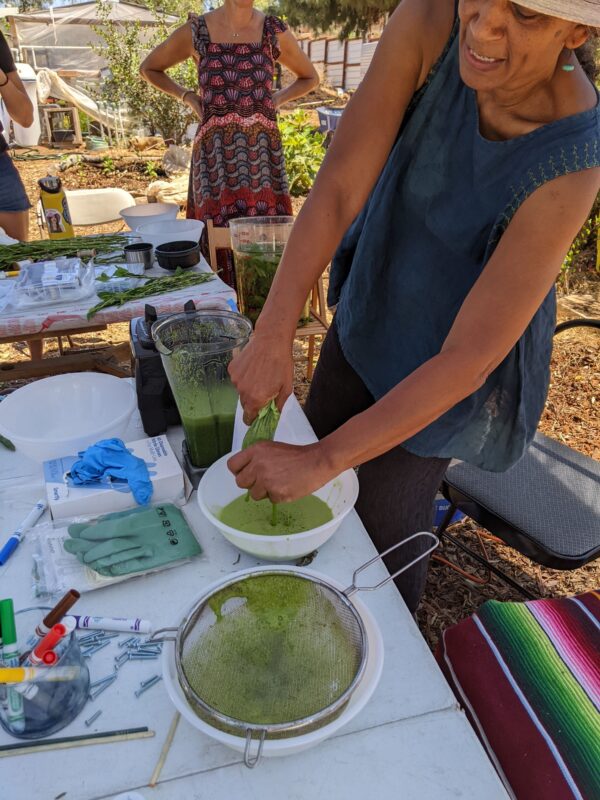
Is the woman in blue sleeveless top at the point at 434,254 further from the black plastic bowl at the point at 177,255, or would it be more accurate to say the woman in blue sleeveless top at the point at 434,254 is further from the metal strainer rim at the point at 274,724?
the black plastic bowl at the point at 177,255

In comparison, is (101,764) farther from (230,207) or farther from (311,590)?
(230,207)

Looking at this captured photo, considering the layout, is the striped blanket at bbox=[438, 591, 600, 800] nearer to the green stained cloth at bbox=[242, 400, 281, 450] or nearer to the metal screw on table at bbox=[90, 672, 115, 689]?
the green stained cloth at bbox=[242, 400, 281, 450]

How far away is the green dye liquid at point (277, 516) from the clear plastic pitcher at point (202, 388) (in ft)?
0.71

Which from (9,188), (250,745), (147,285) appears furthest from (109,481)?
(9,188)

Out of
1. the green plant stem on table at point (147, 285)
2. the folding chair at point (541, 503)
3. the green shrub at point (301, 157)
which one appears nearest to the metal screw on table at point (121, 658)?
the folding chair at point (541, 503)

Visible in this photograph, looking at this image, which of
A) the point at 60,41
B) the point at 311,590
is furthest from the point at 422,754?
the point at 60,41

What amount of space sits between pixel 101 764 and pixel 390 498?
1.00 meters

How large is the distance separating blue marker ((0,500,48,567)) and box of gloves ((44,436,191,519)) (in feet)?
0.24

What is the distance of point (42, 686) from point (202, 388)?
0.78 m

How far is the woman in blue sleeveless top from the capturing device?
1182mm

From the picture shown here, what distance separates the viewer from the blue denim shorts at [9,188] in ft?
12.2

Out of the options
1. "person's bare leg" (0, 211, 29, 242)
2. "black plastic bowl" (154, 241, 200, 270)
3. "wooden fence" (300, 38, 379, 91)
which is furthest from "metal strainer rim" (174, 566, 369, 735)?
"wooden fence" (300, 38, 379, 91)

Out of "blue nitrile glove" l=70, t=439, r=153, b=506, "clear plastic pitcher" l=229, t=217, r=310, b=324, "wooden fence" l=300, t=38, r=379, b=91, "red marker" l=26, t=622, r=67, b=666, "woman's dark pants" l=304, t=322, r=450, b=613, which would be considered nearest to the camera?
"red marker" l=26, t=622, r=67, b=666

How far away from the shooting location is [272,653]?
102cm
